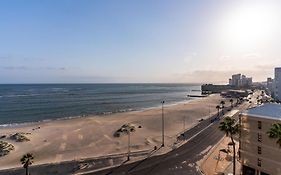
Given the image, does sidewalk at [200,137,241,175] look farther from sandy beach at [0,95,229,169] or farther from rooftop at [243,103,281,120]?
rooftop at [243,103,281,120]

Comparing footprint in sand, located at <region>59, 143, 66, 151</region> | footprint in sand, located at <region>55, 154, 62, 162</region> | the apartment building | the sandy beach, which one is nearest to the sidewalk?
the apartment building

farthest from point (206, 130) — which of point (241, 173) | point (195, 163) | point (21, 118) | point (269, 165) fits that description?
point (21, 118)

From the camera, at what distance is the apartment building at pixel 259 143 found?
141ft

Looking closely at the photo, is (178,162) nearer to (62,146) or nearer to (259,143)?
(259,143)

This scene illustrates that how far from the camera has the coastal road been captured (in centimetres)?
5206

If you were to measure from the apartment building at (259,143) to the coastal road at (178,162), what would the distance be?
32.2 ft

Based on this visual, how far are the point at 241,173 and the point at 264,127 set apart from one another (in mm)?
10920

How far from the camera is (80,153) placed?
215 feet

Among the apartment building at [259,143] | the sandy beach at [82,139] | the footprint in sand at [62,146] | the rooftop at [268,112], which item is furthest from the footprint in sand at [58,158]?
the rooftop at [268,112]

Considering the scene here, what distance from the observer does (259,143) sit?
45.2 metres

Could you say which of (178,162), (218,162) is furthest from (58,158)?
(218,162)

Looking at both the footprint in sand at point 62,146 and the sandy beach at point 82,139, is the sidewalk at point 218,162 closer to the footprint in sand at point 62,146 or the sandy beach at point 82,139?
the sandy beach at point 82,139

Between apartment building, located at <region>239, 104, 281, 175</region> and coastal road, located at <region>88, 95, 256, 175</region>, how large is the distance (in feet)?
32.2

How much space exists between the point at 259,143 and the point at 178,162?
1804 cm
